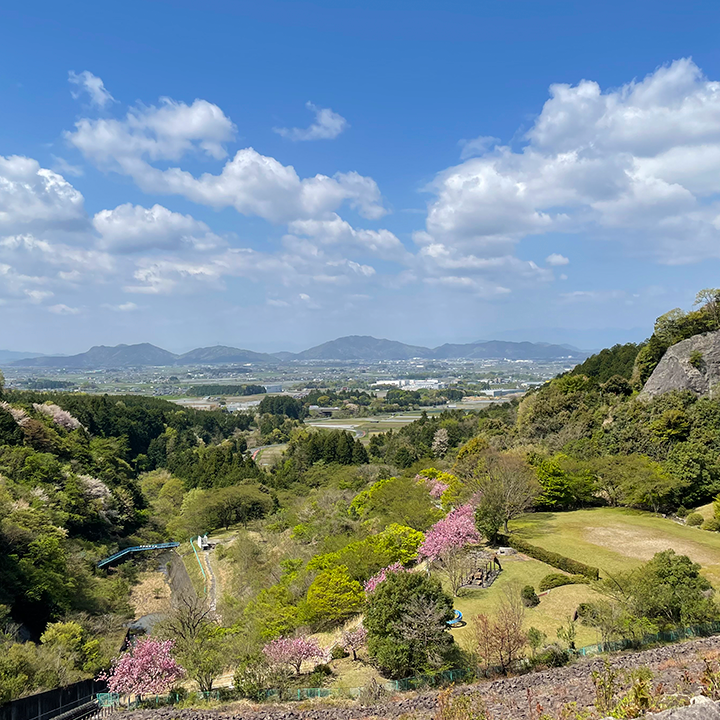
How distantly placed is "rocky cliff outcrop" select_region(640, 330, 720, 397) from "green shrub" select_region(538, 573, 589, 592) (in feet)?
77.0

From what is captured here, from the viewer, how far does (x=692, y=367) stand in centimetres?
3628

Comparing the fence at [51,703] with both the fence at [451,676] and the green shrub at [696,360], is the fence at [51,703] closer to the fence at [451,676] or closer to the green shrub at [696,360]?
the fence at [451,676]

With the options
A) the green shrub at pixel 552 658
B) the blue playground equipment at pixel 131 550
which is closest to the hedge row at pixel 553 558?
the green shrub at pixel 552 658

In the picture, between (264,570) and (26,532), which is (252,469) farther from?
(26,532)

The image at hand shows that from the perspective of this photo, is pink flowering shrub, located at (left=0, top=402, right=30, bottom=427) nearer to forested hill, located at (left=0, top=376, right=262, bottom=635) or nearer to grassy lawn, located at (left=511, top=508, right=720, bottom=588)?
forested hill, located at (left=0, top=376, right=262, bottom=635)

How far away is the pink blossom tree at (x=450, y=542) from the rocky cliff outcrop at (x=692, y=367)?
23577 mm

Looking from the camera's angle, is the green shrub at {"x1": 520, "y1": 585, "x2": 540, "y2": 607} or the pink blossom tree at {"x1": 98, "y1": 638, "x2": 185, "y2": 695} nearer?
the pink blossom tree at {"x1": 98, "y1": 638, "x2": 185, "y2": 695}

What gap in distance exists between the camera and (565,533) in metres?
25.6

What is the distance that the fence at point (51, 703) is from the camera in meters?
13.9

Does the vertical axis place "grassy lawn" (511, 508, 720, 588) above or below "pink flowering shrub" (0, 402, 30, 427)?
below

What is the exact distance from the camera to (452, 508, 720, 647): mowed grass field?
1698cm

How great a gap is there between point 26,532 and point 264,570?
41.4ft

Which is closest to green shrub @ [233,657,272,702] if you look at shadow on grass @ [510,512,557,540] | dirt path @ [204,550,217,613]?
dirt path @ [204,550,217,613]

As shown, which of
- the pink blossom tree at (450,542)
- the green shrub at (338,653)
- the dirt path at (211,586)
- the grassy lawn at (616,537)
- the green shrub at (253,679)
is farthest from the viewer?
the dirt path at (211,586)
